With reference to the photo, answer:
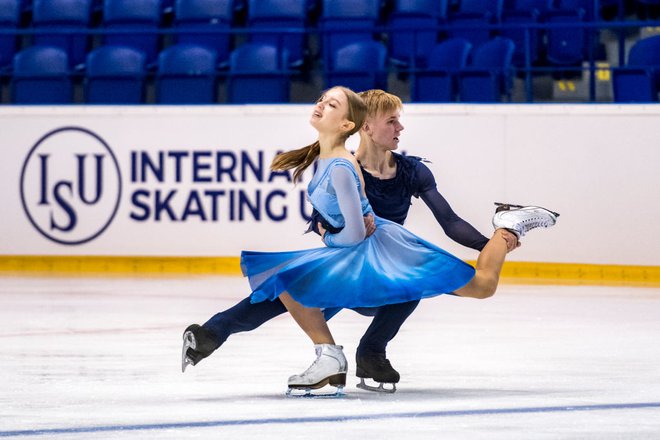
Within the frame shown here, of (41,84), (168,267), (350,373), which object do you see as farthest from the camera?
(41,84)

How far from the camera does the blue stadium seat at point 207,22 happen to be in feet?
45.5

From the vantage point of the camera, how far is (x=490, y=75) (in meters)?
12.4

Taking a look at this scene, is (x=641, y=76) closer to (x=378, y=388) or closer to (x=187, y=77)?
(x=187, y=77)

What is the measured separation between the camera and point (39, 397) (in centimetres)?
514

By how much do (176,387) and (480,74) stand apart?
7.47 meters

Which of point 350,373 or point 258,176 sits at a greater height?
point 258,176

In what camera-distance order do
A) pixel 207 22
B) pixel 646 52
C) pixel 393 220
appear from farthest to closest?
1. pixel 207 22
2. pixel 646 52
3. pixel 393 220

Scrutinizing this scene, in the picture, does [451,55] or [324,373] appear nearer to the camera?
[324,373]

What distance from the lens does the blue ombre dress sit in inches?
197

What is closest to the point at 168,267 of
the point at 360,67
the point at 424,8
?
the point at 360,67

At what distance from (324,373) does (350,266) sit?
0.39 m

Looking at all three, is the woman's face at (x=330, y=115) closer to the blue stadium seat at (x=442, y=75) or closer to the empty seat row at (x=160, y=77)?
the blue stadium seat at (x=442, y=75)

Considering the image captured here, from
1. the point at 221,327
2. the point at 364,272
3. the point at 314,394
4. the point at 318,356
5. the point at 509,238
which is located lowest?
the point at 314,394

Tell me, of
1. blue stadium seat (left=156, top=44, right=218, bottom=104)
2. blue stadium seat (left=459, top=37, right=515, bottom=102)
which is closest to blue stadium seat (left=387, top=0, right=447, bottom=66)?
blue stadium seat (left=459, top=37, right=515, bottom=102)
